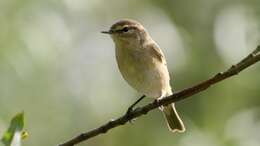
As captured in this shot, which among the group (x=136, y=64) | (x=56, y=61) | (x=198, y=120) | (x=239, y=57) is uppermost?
(x=136, y=64)

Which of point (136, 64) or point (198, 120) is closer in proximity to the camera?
point (136, 64)

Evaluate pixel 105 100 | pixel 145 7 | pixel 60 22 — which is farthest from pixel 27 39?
pixel 145 7

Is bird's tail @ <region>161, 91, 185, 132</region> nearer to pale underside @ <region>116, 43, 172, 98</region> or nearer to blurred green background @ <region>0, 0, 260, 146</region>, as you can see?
blurred green background @ <region>0, 0, 260, 146</region>

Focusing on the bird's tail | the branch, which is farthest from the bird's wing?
the branch

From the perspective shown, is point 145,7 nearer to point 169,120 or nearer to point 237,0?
point 237,0

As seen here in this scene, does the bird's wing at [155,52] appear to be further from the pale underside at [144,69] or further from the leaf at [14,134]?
the leaf at [14,134]

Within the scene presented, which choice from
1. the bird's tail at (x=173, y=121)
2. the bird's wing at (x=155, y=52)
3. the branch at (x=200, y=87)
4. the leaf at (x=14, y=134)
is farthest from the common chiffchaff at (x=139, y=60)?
the leaf at (x=14, y=134)
